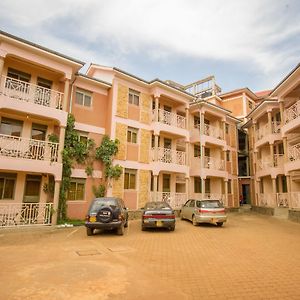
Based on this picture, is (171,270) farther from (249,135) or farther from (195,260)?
(249,135)

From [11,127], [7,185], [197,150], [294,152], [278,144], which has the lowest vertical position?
[7,185]

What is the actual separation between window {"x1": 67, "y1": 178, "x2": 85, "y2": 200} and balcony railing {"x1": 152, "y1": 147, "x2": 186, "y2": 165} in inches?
228

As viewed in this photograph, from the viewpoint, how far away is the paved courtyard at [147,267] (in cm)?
507

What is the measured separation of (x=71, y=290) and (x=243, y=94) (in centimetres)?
3132

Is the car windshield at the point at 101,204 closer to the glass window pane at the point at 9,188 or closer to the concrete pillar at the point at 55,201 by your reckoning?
the concrete pillar at the point at 55,201

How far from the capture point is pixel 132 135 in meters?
19.1

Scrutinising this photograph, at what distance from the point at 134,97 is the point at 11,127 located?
352 inches

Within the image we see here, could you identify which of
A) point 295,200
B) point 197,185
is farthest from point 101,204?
point 295,200

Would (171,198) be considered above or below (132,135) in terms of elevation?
below

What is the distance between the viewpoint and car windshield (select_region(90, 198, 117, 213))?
11666 millimetres

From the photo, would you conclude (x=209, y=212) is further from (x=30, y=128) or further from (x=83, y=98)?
(x=30, y=128)

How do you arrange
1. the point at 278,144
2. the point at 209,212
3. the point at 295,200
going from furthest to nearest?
the point at 278,144
the point at 295,200
the point at 209,212

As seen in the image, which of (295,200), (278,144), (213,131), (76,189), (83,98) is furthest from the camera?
(213,131)

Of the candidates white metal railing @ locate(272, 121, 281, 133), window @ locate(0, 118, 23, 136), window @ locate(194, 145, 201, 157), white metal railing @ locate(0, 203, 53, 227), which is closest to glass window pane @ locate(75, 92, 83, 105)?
window @ locate(0, 118, 23, 136)
